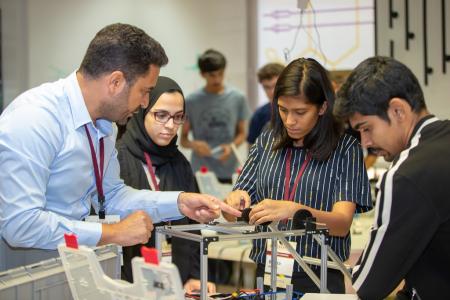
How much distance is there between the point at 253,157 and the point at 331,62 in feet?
11.5

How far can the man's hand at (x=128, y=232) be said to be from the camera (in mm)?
1725

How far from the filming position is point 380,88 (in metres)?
1.61

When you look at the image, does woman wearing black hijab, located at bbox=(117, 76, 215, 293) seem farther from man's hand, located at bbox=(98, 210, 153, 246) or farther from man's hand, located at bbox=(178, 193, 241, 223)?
man's hand, located at bbox=(98, 210, 153, 246)

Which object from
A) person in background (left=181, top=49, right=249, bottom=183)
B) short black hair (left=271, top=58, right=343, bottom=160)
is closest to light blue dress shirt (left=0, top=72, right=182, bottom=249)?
short black hair (left=271, top=58, right=343, bottom=160)

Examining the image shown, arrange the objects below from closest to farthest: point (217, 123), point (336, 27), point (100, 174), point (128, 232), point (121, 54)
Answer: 1. point (128, 232)
2. point (121, 54)
3. point (100, 174)
4. point (217, 123)
5. point (336, 27)

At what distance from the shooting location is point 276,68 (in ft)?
15.5

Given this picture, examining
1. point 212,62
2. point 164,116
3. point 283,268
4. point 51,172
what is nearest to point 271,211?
point 283,268

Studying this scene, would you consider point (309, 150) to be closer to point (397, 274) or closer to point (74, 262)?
point (397, 274)

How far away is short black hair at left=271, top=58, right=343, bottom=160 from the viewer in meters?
2.17

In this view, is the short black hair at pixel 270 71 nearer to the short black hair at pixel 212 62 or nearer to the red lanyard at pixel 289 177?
the short black hair at pixel 212 62

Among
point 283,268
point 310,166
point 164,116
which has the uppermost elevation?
point 164,116

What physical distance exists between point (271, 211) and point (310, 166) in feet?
1.08

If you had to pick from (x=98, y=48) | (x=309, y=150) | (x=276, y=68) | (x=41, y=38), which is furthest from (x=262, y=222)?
(x=41, y=38)

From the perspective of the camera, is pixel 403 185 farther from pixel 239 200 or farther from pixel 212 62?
pixel 212 62
